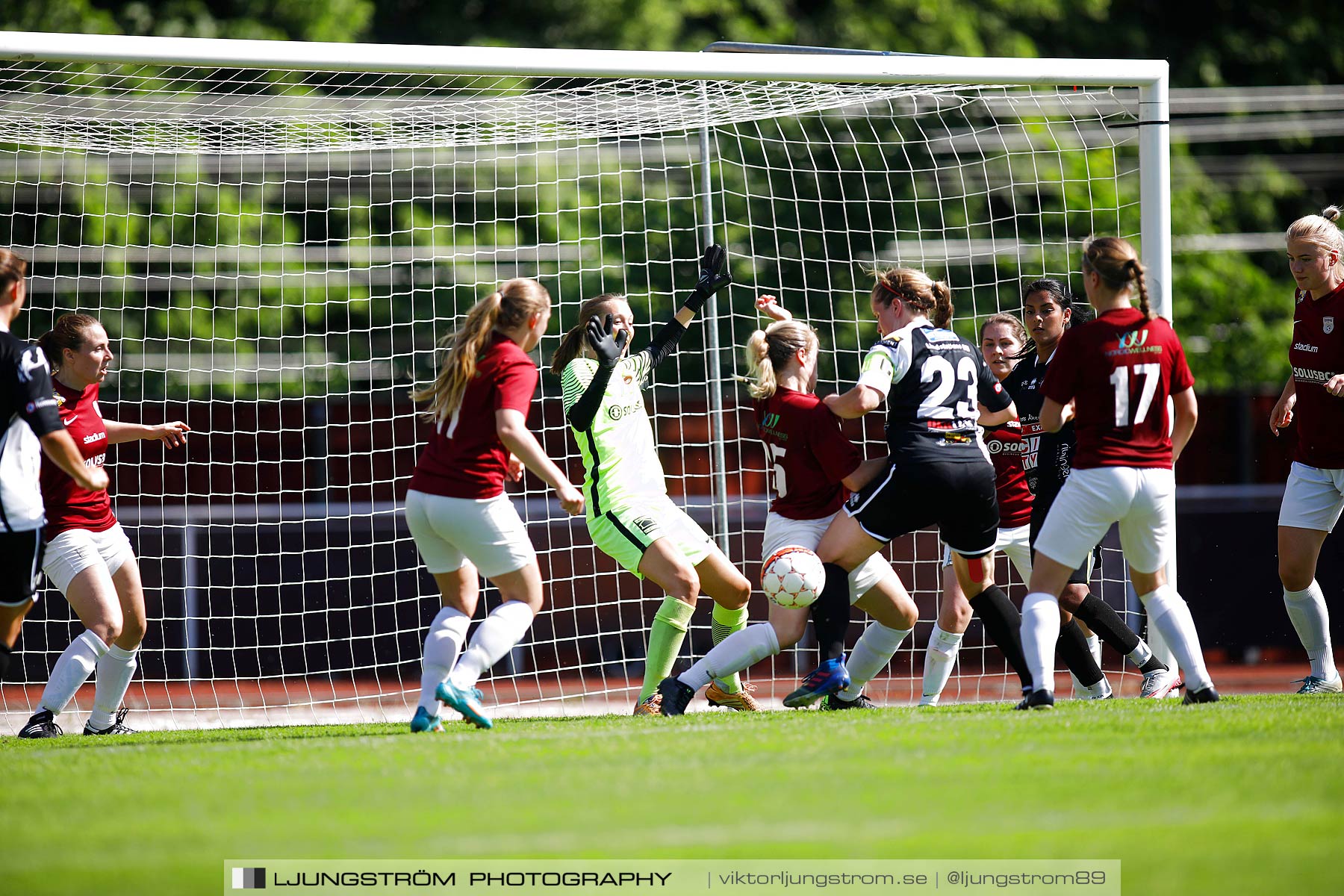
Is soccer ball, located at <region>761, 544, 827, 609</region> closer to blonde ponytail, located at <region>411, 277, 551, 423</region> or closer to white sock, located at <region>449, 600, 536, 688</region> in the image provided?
white sock, located at <region>449, 600, 536, 688</region>

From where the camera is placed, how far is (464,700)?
5.83 m

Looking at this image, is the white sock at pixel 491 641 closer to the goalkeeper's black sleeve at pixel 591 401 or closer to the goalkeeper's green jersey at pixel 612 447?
the goalkeeper's green jersey at pixel 612 447

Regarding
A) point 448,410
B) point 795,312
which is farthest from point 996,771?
point 795,312

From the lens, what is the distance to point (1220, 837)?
3354mm

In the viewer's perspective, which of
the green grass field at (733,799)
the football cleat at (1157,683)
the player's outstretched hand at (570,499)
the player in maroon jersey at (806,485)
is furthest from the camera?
the football cleat at (1157,683)

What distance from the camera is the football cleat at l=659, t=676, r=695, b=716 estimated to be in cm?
649

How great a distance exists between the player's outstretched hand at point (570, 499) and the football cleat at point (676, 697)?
1.25 meters

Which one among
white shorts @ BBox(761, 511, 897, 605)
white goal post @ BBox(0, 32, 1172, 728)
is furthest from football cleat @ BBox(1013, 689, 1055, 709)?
white goal post @ BBox(0, 32, 1172, 728)

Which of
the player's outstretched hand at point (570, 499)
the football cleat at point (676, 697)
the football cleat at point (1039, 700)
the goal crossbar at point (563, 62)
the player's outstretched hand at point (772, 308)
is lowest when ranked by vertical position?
the football cleat at point (676, 697)

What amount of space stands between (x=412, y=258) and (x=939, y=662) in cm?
500

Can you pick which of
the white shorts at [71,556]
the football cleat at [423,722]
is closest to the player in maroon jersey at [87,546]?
the white shorts at [71,556]

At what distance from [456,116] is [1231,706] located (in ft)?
18.3

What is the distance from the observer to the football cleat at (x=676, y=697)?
6.49 metres

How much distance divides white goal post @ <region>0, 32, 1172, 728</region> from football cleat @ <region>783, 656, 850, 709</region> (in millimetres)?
1726
